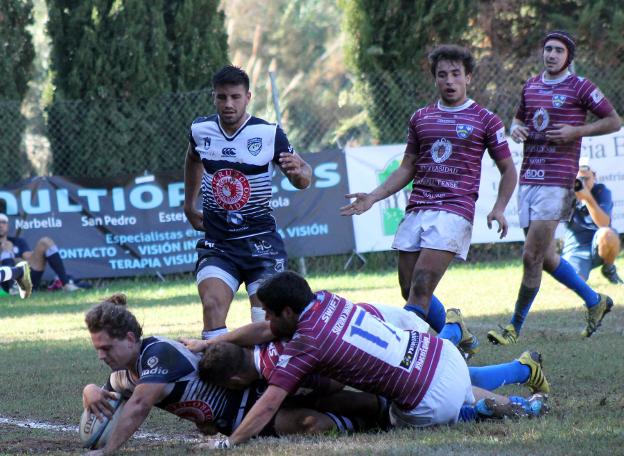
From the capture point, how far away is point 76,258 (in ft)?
52.4

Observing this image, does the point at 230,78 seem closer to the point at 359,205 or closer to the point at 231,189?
the point at 231,189

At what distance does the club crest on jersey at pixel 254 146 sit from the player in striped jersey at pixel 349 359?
1.55 m

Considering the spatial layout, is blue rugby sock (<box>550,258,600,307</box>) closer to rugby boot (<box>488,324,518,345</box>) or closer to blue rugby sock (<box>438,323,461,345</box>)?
rugby boot (<box>488,324,518,345</box>)

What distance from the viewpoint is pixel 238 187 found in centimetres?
686

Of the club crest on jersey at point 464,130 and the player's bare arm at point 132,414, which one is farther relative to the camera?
the club crest on jersey at point 464,130

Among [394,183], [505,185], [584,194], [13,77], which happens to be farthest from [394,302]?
[13,77]

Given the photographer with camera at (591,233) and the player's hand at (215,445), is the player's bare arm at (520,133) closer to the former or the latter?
the photographer with camera at (591,233)

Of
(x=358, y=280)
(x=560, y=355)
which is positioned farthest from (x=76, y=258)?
(x=560, y=355)

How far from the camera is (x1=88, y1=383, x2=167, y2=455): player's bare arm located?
5.31 metres

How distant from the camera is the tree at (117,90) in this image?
17.1 metres

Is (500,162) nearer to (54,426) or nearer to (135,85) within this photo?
(54,426)

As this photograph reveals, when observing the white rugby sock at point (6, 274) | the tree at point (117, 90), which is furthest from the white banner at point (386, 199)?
the white rugby sock at point (6, 274)

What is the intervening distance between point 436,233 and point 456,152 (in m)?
0.55

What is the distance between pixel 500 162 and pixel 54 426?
3.25m
